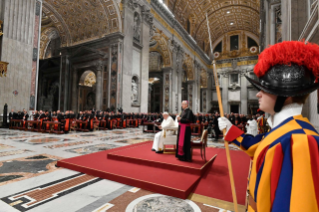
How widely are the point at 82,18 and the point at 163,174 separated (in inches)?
647

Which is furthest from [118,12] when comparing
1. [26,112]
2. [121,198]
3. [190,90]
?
[190,90]

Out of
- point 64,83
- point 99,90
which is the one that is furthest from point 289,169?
point 64,83

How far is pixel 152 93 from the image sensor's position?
30.5m

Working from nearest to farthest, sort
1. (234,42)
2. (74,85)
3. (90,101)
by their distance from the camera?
(74,85) < (90,101) < (234,42)

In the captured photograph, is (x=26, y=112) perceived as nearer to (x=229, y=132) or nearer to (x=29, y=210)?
(x=29, y=210)

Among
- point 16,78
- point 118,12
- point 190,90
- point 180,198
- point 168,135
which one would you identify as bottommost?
point 180,198

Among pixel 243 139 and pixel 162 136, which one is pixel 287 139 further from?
pixel 162 136

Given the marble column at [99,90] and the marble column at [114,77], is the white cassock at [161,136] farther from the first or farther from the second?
the marble column at [99,90]

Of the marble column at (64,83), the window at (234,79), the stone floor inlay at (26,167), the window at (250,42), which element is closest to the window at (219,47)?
the window at (250,42)

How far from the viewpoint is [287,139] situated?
93cm

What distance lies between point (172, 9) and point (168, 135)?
66.3ft

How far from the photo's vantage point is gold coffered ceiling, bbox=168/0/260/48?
22922 mm

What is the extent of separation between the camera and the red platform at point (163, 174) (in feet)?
8.69

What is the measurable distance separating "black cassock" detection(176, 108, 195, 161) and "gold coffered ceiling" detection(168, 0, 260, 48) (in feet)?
64.7
